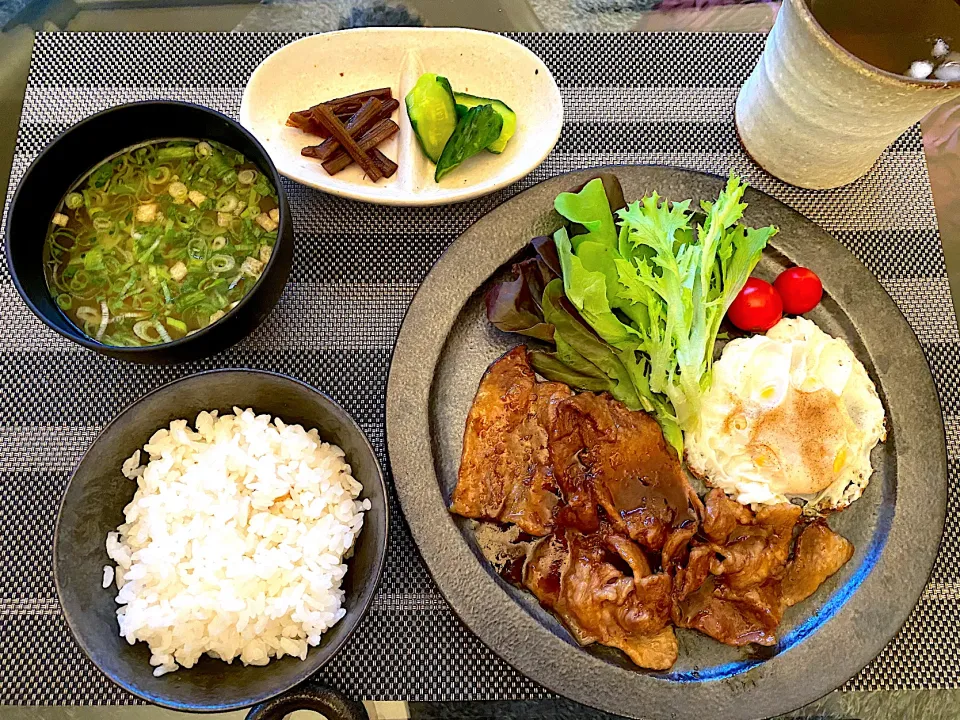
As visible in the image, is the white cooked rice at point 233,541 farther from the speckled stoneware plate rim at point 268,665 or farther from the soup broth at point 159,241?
the soup broth at point 159,241

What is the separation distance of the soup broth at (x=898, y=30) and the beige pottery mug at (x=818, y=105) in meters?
0.17

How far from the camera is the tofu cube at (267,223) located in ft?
7.70

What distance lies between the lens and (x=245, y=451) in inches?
83.0

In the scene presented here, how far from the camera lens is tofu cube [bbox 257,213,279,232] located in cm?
235

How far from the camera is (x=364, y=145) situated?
257 centimetres

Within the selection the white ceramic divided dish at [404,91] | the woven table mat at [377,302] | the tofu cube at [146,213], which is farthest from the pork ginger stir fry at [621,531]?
the tofu cube at [146,213]

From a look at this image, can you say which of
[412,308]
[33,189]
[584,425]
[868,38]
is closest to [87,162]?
[33,189]

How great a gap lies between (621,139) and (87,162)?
6.38 feet

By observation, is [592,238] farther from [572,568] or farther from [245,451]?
[245,451]

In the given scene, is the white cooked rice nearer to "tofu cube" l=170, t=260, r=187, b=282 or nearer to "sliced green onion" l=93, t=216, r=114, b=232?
"tofu cube" l=170, t=260, r=187, b=282

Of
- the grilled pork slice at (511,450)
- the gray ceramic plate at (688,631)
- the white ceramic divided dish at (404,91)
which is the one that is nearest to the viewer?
the gray ceramic plate at (688,631)

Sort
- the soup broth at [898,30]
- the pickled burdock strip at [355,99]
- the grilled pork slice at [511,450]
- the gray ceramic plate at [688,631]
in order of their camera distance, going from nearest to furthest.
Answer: the gray ceramic plate at [688,631]
the grilled pork slice at [511,450]
the soup broth at [898,30]
the pickled burdock strip at [355,99]

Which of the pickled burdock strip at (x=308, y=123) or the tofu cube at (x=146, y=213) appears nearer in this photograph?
the tofu cube at (x=146, y=213)

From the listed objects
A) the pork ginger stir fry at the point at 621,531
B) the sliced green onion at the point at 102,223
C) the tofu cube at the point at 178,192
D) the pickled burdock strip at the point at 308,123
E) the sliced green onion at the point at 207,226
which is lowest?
the pork ginger stir fry at the point at 621,531
